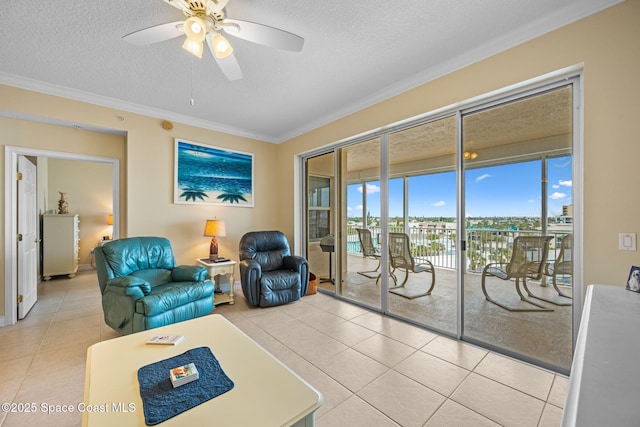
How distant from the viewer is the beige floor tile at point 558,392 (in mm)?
1703

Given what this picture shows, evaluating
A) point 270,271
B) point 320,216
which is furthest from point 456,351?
point 320,216

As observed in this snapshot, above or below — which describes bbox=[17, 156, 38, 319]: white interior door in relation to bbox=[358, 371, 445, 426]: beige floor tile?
above

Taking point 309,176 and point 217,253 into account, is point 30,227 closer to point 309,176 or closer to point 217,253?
point 217,253

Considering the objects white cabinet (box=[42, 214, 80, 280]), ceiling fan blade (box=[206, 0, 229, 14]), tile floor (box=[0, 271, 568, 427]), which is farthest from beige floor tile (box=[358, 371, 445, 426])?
white cabinet (box=[42, 214, 80, 280])

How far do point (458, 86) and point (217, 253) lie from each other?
3748mm

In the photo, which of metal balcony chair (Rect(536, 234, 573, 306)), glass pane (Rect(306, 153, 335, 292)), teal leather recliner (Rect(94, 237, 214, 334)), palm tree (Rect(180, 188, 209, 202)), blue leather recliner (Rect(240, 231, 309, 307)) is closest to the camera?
metal balcony chair (Rect(536, 234, 573, 306))

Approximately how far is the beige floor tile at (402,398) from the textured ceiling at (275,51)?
275cm

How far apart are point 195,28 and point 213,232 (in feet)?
8.84

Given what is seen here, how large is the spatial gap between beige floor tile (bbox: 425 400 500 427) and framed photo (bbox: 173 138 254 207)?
382 centimetres

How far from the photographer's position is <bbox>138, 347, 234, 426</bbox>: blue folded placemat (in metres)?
1.05

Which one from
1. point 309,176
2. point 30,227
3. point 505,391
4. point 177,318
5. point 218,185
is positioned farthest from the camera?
point 309,176

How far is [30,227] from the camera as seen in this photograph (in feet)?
10.9

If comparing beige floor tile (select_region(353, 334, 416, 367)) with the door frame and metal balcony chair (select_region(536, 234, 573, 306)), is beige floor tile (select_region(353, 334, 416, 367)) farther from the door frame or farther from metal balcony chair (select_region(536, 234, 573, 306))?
the door frame

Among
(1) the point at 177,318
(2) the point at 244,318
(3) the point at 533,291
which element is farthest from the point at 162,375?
(3) the point at 533,291
